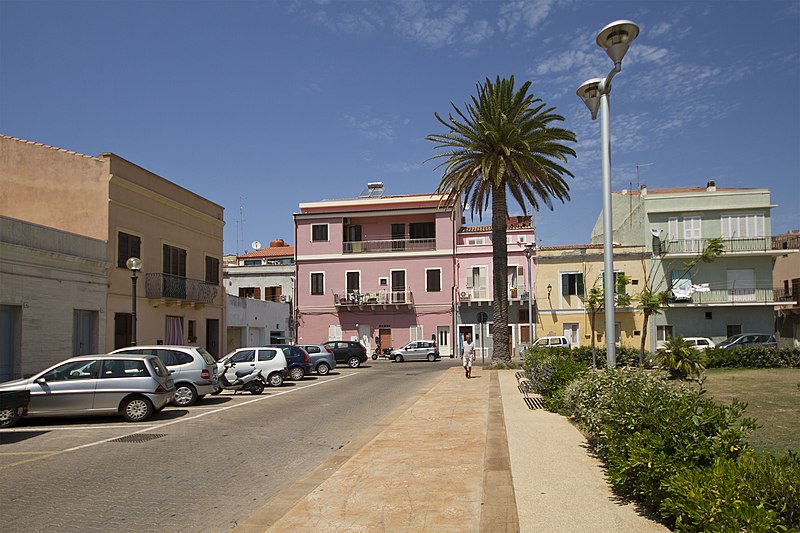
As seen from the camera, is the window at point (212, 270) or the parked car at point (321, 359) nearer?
the parked car at point (321, 359)

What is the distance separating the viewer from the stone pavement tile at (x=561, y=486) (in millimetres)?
5969

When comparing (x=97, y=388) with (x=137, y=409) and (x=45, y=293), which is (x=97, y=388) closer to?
(x=137, y=409)

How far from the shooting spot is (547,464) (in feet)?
28.2

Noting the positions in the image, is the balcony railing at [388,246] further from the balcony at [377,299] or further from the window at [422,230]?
the balcony at [377,299]

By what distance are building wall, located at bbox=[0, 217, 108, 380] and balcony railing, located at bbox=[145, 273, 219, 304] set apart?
3.27 m

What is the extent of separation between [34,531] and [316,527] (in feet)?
9.47

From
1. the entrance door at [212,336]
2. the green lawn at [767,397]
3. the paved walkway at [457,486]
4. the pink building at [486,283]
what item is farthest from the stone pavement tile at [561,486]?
the pink building at [486,283]

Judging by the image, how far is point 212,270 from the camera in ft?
110

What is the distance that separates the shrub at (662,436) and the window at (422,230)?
43.1 m

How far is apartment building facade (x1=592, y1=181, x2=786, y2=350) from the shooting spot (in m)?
43.4

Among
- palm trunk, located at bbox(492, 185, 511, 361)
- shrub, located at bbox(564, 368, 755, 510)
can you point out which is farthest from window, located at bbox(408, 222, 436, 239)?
shrub, located at bbox(564, 368, 755, 510)

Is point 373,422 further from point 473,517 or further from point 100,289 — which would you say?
point 100,289

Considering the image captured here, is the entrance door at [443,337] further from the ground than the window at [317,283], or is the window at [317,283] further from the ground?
the window at [317,283]

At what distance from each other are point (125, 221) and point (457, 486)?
71.7 ft
